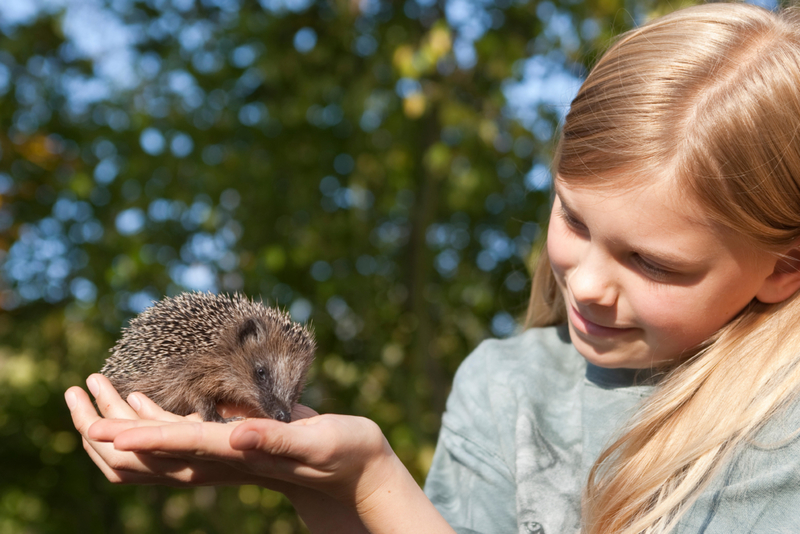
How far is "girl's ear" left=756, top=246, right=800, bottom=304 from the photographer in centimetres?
182

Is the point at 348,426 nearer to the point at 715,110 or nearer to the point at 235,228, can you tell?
the point at 715,110

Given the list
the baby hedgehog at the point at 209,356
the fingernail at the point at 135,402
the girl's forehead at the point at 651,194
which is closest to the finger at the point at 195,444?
the fingernail at the point at 135,402

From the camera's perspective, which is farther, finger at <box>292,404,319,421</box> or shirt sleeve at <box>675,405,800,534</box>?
finger at <box>292,404,319,421</box>

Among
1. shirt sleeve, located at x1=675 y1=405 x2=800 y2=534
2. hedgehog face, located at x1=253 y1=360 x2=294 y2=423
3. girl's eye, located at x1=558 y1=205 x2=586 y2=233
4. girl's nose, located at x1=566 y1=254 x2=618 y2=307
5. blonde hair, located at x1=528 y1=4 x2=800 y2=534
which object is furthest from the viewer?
hedgehog face, located at x1=253 y1=360 x2=294 y2=423

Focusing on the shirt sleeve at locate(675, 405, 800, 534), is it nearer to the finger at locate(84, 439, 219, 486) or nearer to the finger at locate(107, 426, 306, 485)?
the finger at locate(107, 426, 306, 485)

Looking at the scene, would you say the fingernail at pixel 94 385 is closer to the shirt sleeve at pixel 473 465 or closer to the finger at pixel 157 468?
the finger at pixel 157 468

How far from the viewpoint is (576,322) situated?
1.95 meters

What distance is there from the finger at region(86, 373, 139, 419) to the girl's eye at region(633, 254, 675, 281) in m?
1.60

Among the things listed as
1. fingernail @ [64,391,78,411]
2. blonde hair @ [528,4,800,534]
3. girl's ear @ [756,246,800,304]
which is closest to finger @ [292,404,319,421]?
fingernail @ [64,391,78,411]

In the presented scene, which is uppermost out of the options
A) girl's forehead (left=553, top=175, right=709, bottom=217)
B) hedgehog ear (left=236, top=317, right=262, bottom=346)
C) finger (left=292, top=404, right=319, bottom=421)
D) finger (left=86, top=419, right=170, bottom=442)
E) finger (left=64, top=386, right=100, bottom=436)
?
girl's forehead (left=553, top=175, right=709, bottom=217)

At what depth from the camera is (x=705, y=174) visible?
1.67 metres

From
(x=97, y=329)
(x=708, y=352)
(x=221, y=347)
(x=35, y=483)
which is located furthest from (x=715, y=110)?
(x=35, y=483)

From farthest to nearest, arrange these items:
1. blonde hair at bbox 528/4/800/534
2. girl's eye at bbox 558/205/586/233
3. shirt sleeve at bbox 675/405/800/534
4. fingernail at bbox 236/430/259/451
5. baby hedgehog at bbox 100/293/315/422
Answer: baby hedgehog at bbox 100/293/315/422
girl's eye at bbox 558/205/586/233
blonde hair at bbox 528/4/800/534
shirt sleeve at bbox 675/405/800/534
fingernail at bbox 236/430/259/451

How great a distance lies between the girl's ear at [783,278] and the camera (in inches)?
71.8
